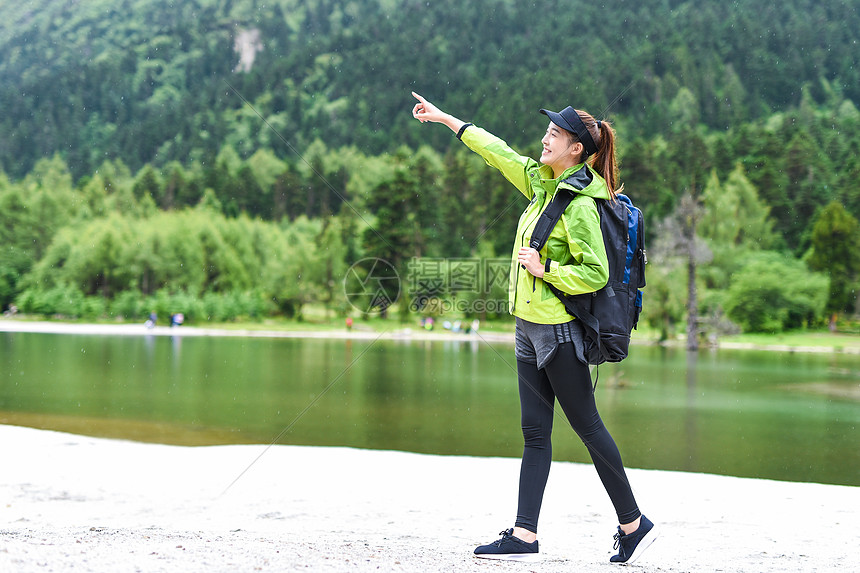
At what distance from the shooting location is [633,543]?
266cm

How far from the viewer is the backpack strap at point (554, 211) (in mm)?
2568

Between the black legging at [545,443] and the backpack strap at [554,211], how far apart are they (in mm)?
456

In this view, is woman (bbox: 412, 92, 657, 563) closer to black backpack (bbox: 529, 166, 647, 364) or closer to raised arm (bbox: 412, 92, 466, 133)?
black backpack (bbox: 529, 166, 647, 364)

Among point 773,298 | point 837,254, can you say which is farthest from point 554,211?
point 837,254

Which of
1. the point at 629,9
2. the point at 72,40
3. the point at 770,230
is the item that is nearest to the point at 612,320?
the point at 770,230

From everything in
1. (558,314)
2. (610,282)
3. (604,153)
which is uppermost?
(604,153)

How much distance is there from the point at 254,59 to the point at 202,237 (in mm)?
74758

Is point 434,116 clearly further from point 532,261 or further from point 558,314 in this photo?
point 558,314

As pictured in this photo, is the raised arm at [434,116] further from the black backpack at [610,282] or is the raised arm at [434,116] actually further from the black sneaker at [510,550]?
the black sneaker at [510,550]

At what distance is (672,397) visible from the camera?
14.3m

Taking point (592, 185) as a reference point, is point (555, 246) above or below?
below

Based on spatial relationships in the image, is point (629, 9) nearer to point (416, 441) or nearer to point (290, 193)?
point (290, 193)

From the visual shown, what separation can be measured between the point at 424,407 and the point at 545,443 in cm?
899

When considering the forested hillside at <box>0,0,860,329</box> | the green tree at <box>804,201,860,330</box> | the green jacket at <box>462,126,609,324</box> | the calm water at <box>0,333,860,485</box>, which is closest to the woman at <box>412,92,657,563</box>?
the green jacket at <box>462,126,609,324</box>
